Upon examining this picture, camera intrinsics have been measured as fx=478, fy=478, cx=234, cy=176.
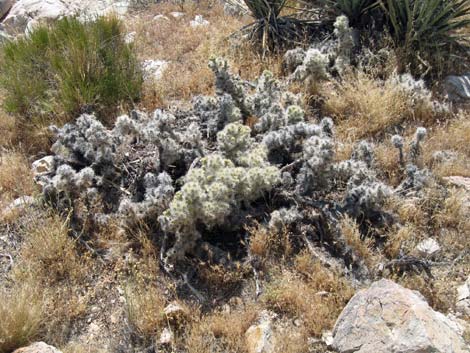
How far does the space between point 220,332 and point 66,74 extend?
10.7 feet

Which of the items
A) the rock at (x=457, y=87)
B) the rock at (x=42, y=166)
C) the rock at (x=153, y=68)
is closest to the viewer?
the rock at (x=42, y=166)

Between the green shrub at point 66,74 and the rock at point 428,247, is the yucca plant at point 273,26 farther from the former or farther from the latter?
the rock at point 428,247

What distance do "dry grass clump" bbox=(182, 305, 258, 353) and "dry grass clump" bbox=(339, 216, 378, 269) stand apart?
93 centimetres

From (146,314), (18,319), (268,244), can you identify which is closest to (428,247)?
(268,244)

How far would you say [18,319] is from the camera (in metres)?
3.05

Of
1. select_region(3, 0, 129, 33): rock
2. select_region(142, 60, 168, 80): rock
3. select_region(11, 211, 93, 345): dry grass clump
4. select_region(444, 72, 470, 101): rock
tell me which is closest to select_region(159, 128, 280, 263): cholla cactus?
select_region(11, 211, 93, 345): dry grass clump

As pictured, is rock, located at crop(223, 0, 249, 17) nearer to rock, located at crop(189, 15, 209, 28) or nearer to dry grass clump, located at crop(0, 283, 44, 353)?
rock, located at crop(189, 15, 209, 28)

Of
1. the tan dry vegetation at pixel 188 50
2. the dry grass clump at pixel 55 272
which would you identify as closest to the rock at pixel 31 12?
the tan dry vegetation at pixel 188 50

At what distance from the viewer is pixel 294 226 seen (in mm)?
3887

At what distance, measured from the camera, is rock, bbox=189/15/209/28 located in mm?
7113

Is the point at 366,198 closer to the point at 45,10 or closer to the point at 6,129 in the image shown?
the point at 6,129

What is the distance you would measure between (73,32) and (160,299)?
353 centimetres

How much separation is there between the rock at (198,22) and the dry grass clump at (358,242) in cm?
442

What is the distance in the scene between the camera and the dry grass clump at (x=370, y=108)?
190 inches
